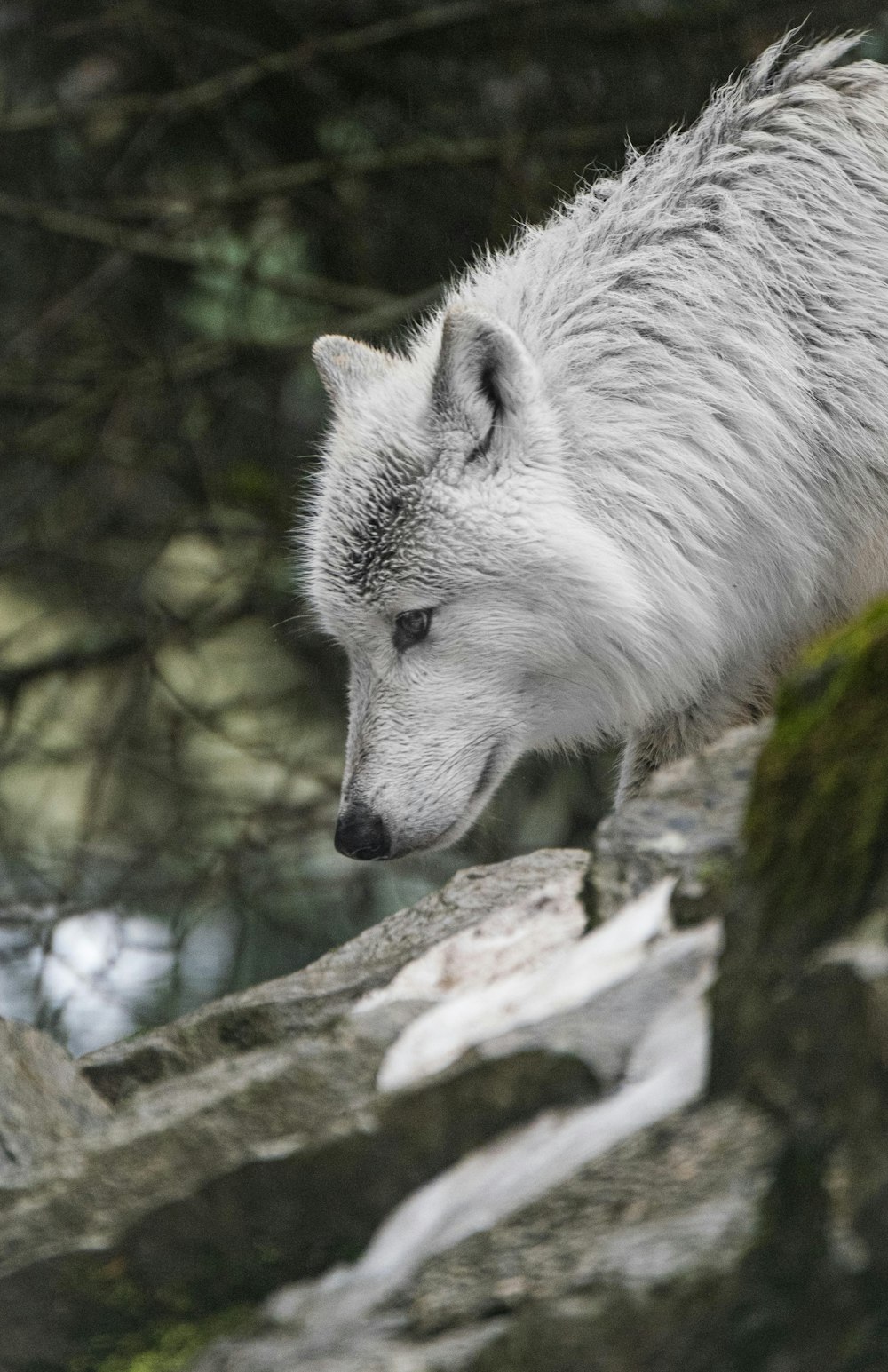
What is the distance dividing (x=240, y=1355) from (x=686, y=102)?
7.00 meters

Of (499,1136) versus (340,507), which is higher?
(340,507)

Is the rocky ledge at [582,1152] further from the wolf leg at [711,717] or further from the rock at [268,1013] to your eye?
the wolf leg at [711,717]

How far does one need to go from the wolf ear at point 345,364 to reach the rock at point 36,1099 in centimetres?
212

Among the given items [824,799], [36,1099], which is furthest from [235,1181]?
[824,799]

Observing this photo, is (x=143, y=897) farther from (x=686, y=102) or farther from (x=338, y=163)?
(x=686, y=102)

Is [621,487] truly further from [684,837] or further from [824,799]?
[824,799]

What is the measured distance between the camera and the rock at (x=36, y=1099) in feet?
9.68

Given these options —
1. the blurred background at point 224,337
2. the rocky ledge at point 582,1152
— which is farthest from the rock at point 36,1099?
the blurred background at point 224,337

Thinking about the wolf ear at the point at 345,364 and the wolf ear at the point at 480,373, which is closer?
the wolf ear at the point at 480,373

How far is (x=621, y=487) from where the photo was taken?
414 centimetres

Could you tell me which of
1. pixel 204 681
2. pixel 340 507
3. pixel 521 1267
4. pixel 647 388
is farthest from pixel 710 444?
pixel 204 681

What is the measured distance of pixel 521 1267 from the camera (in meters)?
2.11

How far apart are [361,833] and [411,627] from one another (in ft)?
1.86

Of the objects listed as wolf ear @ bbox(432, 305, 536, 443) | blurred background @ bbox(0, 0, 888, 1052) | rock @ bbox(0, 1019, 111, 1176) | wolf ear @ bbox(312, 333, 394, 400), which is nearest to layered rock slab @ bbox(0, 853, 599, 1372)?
rock @ bbox(0, 1019, 111, 1176)
